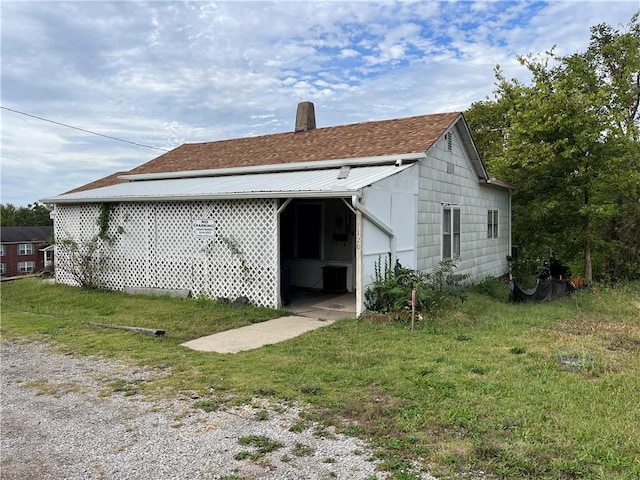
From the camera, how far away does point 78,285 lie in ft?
44.2

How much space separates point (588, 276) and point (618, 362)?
442 inches

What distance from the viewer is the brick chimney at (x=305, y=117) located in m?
16.4

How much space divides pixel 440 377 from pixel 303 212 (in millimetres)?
8911

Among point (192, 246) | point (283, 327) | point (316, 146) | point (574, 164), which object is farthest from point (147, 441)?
point (574, 164)

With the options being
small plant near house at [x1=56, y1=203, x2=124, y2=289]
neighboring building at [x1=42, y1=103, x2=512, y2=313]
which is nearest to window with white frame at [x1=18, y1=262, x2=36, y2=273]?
neighboring building at [x1=42, y1=103, x2=512, y2=313]

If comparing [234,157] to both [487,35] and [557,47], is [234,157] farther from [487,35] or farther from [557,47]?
[557,47]

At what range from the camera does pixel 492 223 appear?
1705 centimetres

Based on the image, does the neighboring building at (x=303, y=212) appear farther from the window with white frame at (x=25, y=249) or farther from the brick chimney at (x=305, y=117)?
the window with white frame at (x=25, y=249)

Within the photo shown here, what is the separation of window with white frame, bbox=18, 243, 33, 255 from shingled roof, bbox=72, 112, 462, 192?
43.6 metres

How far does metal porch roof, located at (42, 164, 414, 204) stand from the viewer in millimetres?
9047

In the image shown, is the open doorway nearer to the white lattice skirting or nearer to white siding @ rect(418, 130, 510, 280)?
white siding @ rect(418, 130, 510, 280)

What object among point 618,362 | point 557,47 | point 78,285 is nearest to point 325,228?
point 78,285

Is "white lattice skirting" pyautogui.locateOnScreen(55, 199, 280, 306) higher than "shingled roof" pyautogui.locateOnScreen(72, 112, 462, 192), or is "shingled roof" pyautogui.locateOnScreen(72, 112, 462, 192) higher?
"shingled roof" pyautogui.locateOnScreen(72, 112, 462, 192)

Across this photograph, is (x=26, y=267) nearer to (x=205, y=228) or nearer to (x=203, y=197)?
(x=205, y=228)
